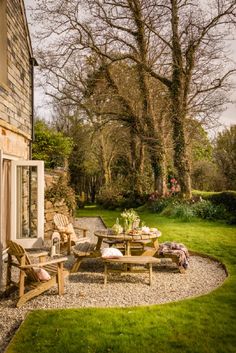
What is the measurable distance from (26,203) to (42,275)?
4.64 metres

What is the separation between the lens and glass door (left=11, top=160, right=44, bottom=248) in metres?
9.01

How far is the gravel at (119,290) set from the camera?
5555mm

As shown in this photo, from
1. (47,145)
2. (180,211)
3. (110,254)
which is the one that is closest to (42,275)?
(110,254)

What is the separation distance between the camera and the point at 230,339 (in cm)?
439

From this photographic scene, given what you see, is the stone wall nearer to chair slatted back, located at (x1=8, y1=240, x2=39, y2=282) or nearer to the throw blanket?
the throw blanket

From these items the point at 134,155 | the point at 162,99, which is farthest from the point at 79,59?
the point at 134,155

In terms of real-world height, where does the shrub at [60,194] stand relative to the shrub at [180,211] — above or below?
above

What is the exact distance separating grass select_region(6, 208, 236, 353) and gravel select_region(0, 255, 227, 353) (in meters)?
0.31

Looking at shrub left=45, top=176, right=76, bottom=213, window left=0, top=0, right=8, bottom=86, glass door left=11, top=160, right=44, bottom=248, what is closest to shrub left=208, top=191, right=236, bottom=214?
shrub left=45, top=176, right=76, bottom=213

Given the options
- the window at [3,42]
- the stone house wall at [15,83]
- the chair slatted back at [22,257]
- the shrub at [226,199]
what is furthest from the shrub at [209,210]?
the chair slatted back at [22,257]

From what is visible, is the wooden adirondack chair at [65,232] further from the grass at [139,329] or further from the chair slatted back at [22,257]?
the grass at [139,329]

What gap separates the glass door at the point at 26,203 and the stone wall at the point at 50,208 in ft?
3.00

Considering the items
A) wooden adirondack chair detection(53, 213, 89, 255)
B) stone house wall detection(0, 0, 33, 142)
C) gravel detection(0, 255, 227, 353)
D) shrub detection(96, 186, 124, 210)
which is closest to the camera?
gravel detection(0, 255, 227, 353)

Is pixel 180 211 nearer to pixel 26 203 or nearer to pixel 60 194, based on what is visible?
pixel 60 194
